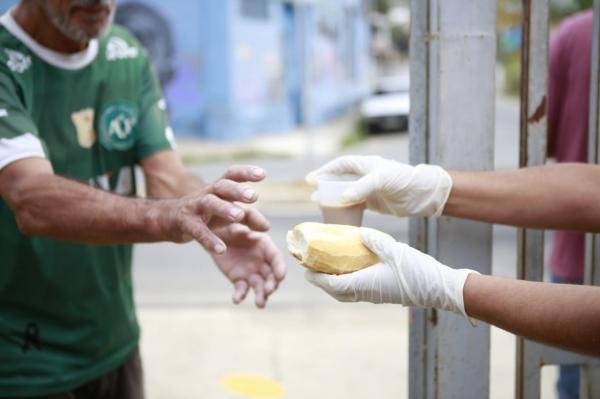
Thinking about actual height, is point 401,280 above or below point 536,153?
below

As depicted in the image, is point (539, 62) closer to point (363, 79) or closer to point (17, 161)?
point (17, 161)

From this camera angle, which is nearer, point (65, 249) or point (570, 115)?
point (65, 249)

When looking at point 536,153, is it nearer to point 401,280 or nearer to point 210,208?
point 401,280

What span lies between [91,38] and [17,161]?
551mm

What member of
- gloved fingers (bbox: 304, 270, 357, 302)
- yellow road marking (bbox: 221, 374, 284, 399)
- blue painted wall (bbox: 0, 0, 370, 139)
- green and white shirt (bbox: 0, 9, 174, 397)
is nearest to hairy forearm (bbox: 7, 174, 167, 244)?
green and white shirt (bbox: 0, 9, 174, 397)

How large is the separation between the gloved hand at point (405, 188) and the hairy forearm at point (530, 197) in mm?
41

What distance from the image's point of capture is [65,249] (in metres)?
2.43

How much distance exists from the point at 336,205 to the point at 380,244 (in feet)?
1.03

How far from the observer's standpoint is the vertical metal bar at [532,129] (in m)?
1.99

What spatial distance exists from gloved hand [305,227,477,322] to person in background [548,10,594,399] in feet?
5.87

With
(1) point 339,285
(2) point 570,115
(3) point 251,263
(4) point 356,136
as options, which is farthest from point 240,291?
(4) point 356,136

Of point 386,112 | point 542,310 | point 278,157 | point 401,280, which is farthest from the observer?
point 386,112

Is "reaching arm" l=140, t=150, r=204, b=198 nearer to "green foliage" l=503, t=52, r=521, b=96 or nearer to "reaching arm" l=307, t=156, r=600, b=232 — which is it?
"reaching arm" l=307, t=156, r=600, b=232

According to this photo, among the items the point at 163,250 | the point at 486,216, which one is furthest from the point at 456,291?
the point at 163,250
